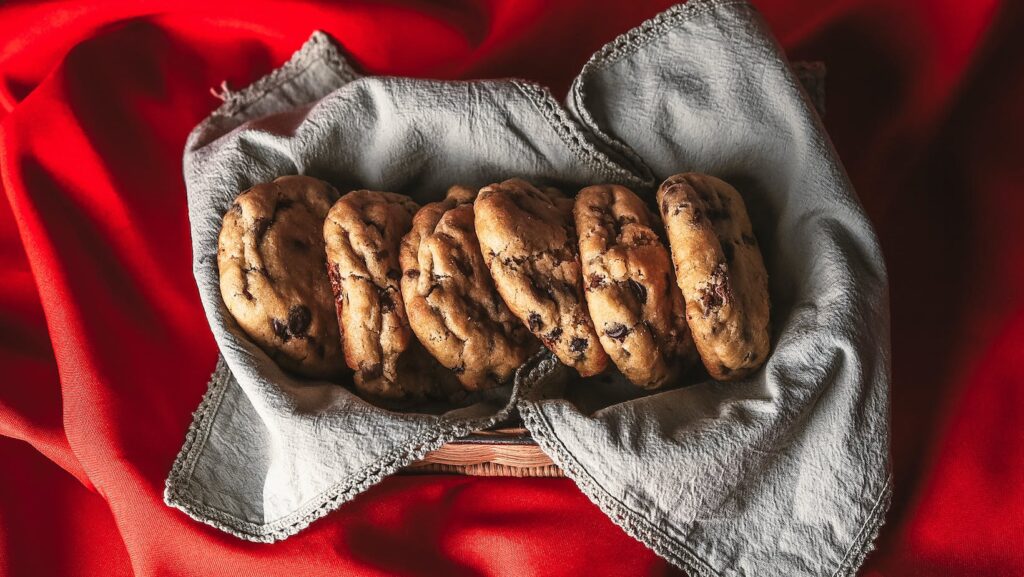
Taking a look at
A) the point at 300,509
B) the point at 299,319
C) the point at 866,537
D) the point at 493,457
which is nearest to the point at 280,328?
the point at 299,319

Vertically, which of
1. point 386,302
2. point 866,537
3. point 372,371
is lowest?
point 866,537

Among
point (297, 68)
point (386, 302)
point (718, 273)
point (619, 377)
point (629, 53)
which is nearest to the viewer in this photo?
point (718, 273)

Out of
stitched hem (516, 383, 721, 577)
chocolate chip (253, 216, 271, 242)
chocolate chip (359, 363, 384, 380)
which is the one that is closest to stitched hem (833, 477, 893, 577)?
stitched hem (516, 383, 721, 577)

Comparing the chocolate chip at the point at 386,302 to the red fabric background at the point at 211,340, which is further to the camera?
the red fabric background at the point at 211,340

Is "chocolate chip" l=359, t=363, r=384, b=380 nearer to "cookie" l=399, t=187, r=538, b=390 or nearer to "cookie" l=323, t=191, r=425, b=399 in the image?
"cookie" l=323, t=191, r=425, b=399

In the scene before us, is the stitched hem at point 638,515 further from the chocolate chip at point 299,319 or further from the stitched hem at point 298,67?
the stitched hem at point 298,67

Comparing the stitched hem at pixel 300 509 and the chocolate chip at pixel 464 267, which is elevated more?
the chocolate chip at pixel 464 267

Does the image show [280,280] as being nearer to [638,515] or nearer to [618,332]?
[618,332]

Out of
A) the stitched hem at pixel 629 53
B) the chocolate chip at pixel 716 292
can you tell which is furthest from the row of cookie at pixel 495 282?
the stitched hem at pixel 629 53
